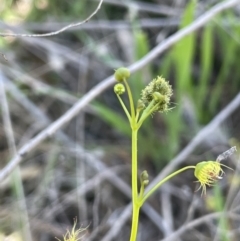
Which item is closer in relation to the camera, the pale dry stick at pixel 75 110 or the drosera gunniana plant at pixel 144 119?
the drosera gunniana plant at pixel 144 119

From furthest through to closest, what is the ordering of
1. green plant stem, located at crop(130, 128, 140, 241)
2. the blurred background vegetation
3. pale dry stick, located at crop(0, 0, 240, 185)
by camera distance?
1. the blurred background vegetation
2. pale dry stick, located at crop(0, 0, 240, 185)
3. green plant stem, located at crop(130, 128, 140, 241)

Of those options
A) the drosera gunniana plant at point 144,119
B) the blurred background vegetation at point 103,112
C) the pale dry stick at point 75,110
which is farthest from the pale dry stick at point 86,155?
the drosera gunniana plant at point 144,119

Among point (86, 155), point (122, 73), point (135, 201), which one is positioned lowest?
point (135, 201)

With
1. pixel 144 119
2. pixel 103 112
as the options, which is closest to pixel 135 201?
pixel 144 119

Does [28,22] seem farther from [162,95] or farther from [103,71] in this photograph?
[162,95]

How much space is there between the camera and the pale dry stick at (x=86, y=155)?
1297 millimetres

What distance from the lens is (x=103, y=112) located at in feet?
4.36

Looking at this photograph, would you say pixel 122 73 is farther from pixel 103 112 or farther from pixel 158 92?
pixel 103 112

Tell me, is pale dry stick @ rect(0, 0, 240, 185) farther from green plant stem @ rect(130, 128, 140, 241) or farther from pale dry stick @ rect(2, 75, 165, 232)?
green plant stem @ rect(130, 128, 140, 241)

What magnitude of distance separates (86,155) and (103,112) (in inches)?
5.1

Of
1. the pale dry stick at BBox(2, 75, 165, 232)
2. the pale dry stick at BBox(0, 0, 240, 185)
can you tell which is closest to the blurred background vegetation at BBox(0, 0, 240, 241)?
the pale dry stick at BBox(2, 75, 165, 232)

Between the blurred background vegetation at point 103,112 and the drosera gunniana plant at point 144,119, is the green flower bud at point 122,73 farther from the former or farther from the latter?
the blurred background vegetation at point 103,112

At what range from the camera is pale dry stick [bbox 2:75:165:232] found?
1297mm

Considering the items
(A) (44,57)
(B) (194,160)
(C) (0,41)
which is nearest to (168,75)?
(B) (194,160)
